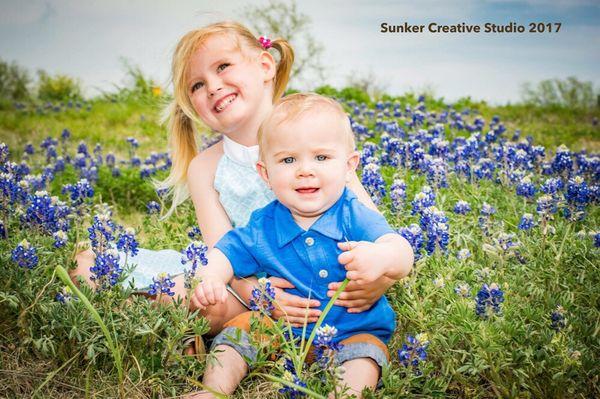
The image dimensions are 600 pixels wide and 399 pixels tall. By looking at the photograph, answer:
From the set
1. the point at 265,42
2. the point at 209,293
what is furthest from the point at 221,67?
the point at 209,293

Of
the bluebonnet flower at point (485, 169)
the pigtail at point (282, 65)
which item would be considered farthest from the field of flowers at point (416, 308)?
the pigtail at point (282, 65)

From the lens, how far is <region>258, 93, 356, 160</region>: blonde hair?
271 cm

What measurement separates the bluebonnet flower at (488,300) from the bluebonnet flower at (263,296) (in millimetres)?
874

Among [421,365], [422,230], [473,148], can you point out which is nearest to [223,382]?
[421,365]

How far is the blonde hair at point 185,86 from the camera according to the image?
3.48m

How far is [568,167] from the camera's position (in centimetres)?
460

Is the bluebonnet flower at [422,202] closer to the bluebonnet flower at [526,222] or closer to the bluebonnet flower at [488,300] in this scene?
the bluebonnet flower at [526,222]

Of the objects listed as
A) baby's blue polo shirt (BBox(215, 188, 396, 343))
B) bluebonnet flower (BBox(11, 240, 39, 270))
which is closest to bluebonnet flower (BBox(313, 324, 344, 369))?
baby's blue polo shirt (BBox(215, 188, 396, 343))

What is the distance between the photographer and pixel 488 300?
269cm

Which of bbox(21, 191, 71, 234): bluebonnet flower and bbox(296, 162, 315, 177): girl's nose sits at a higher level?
bbox(296, 162, 315, 177): girl's nose

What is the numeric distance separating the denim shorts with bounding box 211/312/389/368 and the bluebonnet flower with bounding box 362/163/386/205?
1.18 m

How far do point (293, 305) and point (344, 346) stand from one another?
300 millimetres

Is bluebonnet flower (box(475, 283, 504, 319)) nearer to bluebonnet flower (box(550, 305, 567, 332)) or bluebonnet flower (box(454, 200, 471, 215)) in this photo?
bluebonnet flower (box(550, 305, 567, 332))

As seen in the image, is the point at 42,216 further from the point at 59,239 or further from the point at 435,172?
the point at 435,172
